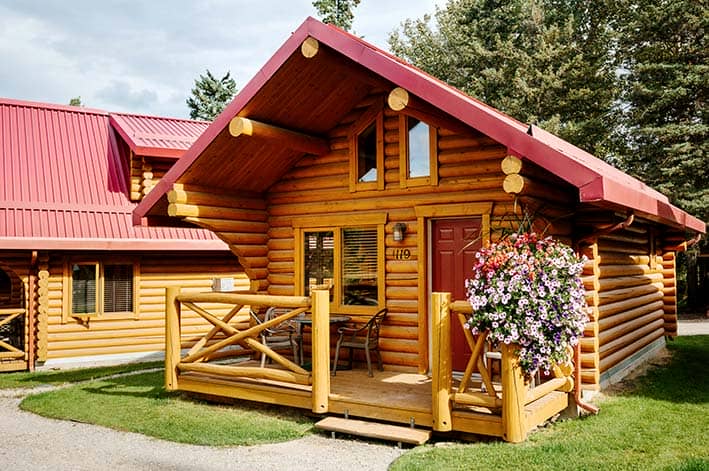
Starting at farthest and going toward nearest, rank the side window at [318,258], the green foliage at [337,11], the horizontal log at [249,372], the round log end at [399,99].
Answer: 1. the green foliage at [337,11]
2. the side window at [318,258]
3. the horizontal log at [249,372]
4. the round log end at [399,99]

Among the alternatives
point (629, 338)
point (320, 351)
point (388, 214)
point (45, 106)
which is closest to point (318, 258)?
point (388, 214)

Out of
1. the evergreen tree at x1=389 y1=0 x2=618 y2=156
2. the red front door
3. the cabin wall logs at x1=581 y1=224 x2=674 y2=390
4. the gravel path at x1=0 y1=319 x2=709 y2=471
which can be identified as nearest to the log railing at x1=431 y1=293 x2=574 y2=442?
the gravel path at x1=0 y1=319 x2=709 y2=471

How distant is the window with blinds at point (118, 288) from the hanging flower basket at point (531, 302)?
977cm

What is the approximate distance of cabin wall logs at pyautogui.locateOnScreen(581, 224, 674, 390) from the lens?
7.68 m

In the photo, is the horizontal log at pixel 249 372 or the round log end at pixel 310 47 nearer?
the horizontal log at pixel 249 372

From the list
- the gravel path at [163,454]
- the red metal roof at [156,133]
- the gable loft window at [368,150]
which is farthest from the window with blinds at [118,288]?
the gable loft window at [368,150]

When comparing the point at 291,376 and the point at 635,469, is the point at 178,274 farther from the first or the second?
the point at 635,469

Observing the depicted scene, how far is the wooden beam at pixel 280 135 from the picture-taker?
25.8 ft

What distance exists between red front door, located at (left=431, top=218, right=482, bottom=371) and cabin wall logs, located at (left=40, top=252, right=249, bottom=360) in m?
7.65

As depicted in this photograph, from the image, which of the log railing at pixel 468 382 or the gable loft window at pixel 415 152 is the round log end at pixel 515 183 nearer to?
the log railing at pixel 468 382

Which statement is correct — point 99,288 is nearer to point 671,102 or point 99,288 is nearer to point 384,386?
point 384,386

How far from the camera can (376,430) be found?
21.2 feet

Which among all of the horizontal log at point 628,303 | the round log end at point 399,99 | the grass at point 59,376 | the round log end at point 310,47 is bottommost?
the grass at point 59,376

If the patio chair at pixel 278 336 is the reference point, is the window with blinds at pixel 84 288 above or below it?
above
